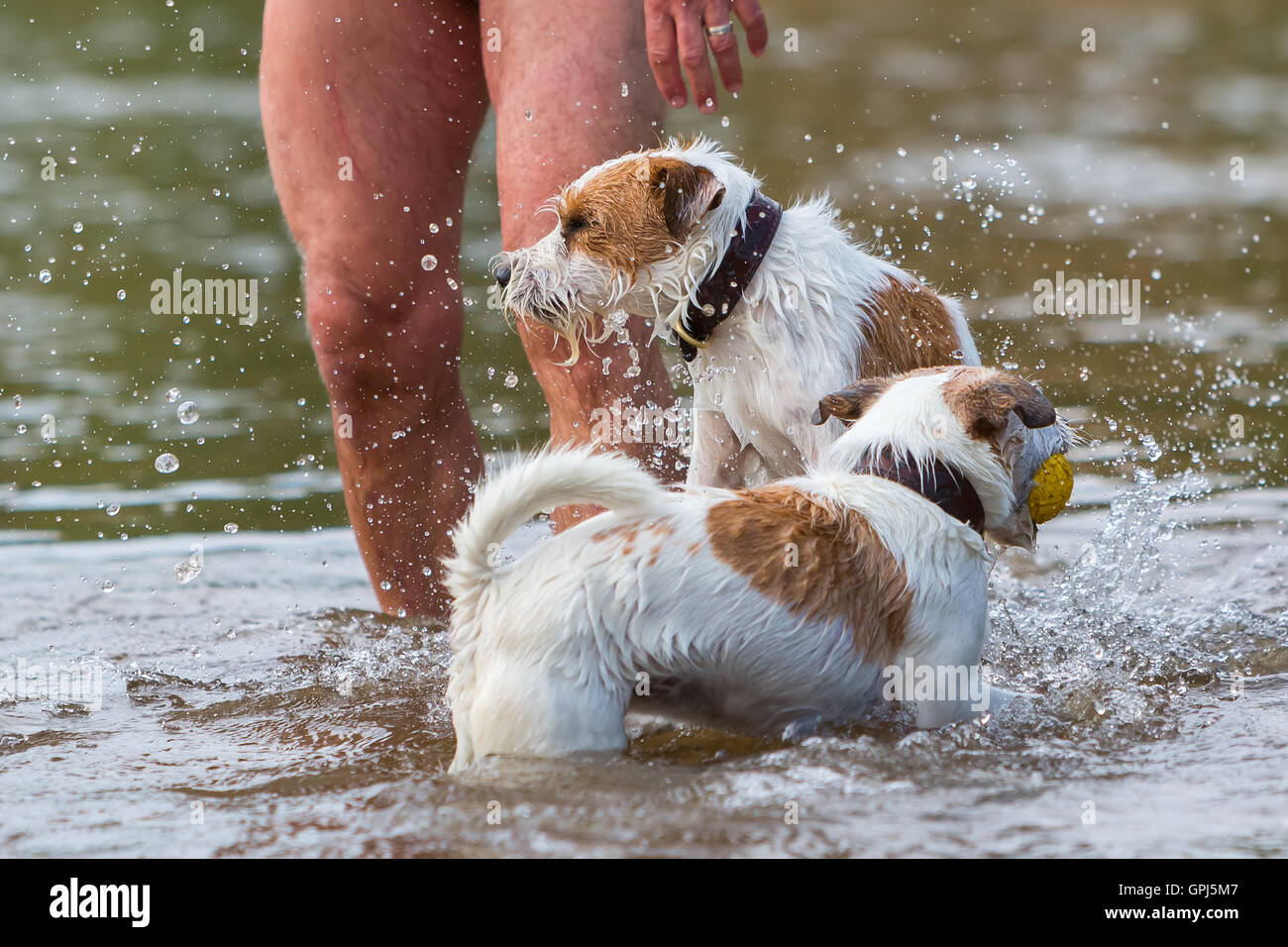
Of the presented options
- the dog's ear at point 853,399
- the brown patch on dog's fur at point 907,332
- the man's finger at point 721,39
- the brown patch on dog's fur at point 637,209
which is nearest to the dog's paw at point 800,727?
the dog's ear at point 853,399

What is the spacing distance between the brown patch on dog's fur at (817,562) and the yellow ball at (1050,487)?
0.56m

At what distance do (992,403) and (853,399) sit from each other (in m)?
0.33

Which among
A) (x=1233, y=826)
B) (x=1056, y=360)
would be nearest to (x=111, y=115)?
(x=1056, y=360)

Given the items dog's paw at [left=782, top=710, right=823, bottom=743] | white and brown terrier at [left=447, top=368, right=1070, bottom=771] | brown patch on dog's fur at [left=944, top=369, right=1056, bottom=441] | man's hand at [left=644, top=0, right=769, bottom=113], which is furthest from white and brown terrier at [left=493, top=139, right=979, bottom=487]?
dog's paw at [left=782, top=710, right=823, bottom=743]

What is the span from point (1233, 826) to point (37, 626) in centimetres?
356

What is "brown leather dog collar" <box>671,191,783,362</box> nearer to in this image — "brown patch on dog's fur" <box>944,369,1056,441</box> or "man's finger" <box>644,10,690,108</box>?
"man's finger" <box>644,10,690,108</box>

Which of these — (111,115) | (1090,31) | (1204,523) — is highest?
(1090,31)

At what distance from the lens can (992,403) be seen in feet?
11.4

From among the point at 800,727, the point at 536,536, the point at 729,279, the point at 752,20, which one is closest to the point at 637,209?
the point at 729,279
